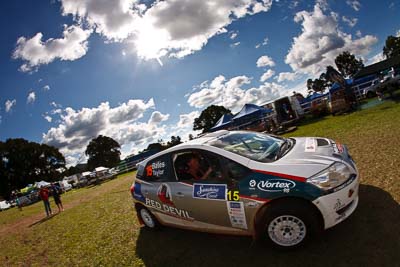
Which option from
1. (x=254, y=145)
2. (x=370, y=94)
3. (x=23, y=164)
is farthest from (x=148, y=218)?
(x=23, y=164)

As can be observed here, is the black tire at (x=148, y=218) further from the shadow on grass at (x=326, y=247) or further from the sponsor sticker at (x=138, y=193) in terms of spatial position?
the shadow on grass at (x=326, y=247)

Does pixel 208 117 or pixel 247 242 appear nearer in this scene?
pixel 247 242

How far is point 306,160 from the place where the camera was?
12.0 feet

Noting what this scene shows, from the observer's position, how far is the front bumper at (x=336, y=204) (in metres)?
3.30

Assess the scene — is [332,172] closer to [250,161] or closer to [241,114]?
[250,161]

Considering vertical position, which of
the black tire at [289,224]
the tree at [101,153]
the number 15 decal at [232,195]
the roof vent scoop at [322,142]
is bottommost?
the black tire at [289,224]

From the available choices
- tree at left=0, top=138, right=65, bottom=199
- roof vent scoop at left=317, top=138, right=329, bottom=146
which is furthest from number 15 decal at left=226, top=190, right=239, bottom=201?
tree at left=0, top=138, right=65, bottom=199

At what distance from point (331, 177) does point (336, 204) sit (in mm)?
357

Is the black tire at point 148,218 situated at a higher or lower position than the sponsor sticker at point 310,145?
lower

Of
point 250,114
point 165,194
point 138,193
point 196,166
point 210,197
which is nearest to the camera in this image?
point 210,197

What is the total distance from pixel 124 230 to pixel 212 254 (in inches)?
137

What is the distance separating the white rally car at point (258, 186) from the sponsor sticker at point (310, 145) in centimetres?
2

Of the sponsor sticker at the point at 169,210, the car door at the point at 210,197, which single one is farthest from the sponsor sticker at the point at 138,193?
the car door at the point at 210,197

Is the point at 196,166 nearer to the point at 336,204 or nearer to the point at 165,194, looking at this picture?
the point at 165,194
